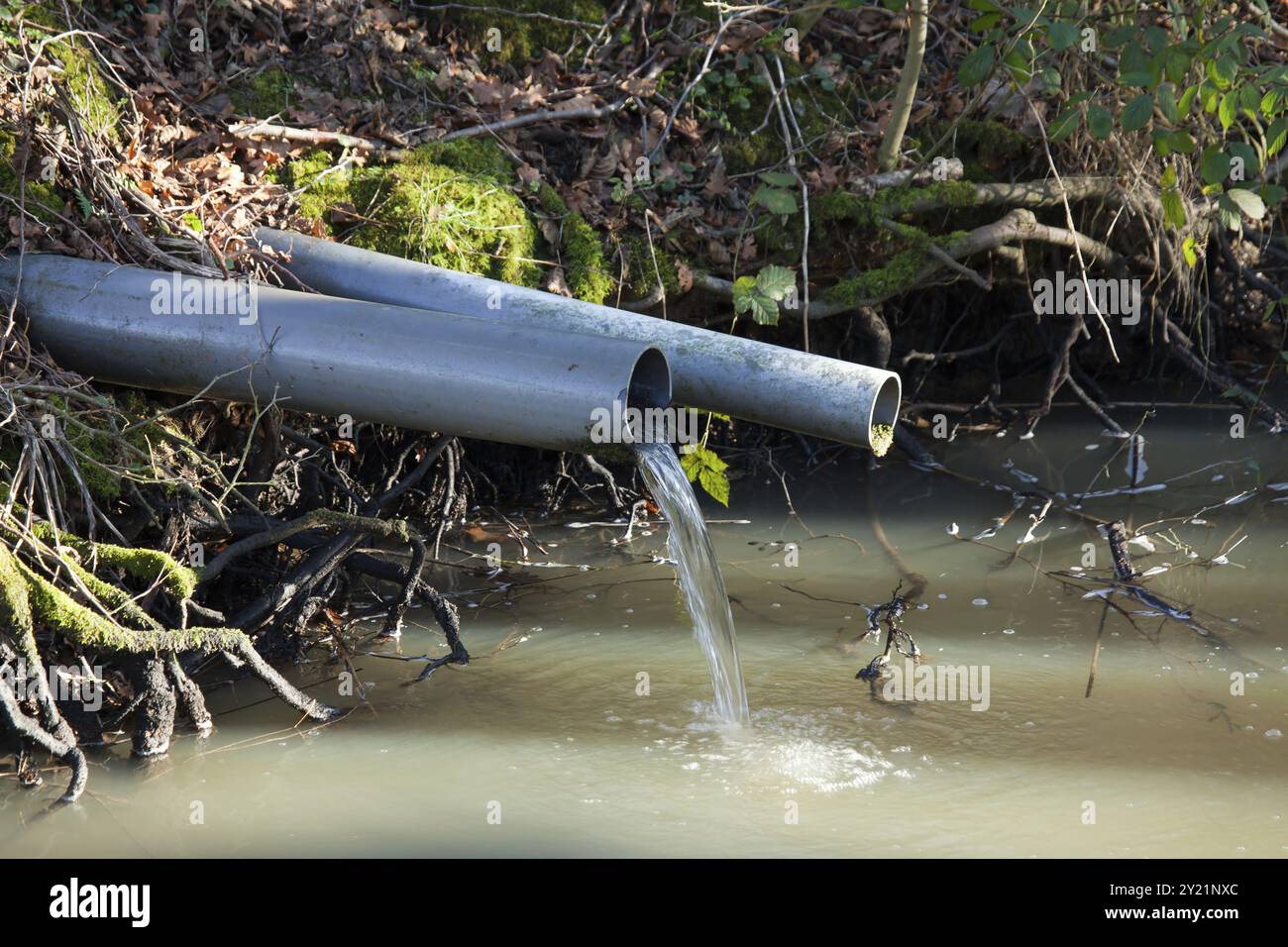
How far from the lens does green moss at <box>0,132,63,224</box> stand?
4.84 meters

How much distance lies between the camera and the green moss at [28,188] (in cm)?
484

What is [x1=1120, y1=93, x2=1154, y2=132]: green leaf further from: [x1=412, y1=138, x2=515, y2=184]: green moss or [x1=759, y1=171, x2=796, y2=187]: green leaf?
[x1=412, y1=138, x2=515, y2=184]: green moss

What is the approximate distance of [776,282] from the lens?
6211mm

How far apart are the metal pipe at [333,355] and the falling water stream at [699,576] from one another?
28 centimetres

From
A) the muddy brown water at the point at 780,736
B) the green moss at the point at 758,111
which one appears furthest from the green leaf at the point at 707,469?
the green moss at the point at 758,111

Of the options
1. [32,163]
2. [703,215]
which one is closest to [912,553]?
[703,215]

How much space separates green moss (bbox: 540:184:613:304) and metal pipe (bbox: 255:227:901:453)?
3.75 feet

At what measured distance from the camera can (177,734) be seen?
422 centimetres

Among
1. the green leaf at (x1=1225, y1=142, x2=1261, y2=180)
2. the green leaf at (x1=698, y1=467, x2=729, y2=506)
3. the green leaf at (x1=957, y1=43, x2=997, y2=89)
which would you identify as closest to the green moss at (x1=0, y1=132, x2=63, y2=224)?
the green leaf at (x1=698, y1=467, x2=729, y2=506)

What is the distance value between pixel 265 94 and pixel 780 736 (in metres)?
4.11
